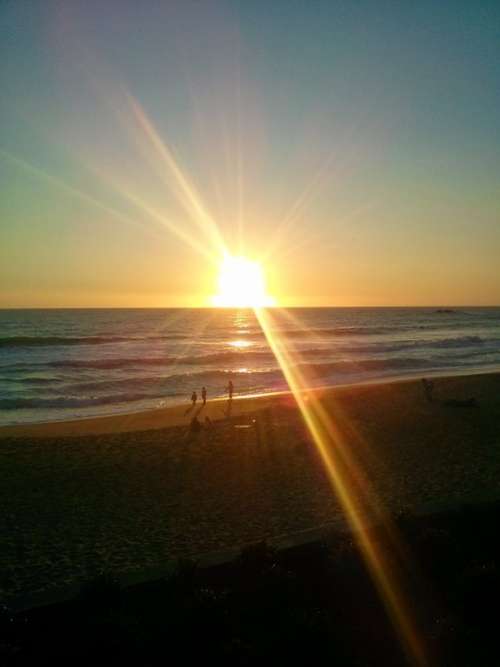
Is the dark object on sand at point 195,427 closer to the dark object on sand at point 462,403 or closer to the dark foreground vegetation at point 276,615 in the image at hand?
the dark object on sand at point 462,403

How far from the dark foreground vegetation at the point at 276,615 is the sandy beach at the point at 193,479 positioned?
0.77 meters

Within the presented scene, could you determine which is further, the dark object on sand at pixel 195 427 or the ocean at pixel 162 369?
the ocean at pixel 162 369

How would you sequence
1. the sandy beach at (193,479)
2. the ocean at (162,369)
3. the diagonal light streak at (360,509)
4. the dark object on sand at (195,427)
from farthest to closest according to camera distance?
the ocean at (162,369), the dark object on sand at (195,427), the sandy beach at (193,479), the diagonal light streak at (360,509)

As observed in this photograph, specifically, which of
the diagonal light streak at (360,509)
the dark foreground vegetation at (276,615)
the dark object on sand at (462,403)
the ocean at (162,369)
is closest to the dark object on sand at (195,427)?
the diagonal light streak at (360,509)

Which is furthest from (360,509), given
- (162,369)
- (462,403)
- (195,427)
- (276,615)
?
(162,369)

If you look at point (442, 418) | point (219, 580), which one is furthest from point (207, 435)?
point (219, 580)

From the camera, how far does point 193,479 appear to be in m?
10.7

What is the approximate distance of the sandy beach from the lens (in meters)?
7.22

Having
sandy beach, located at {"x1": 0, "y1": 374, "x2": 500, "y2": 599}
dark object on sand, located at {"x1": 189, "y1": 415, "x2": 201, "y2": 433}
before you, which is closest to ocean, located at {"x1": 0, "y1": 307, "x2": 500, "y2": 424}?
sandy beach, located at {"x1": 0, "y1": 374, "x2": 500, "y2": 599}

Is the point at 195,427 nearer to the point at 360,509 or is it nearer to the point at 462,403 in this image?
the point at 360,509

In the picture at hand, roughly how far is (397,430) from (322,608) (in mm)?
10945

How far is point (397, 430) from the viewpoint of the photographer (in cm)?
1520

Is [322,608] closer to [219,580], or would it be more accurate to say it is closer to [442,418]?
[219,580]

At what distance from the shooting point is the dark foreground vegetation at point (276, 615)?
400cm
